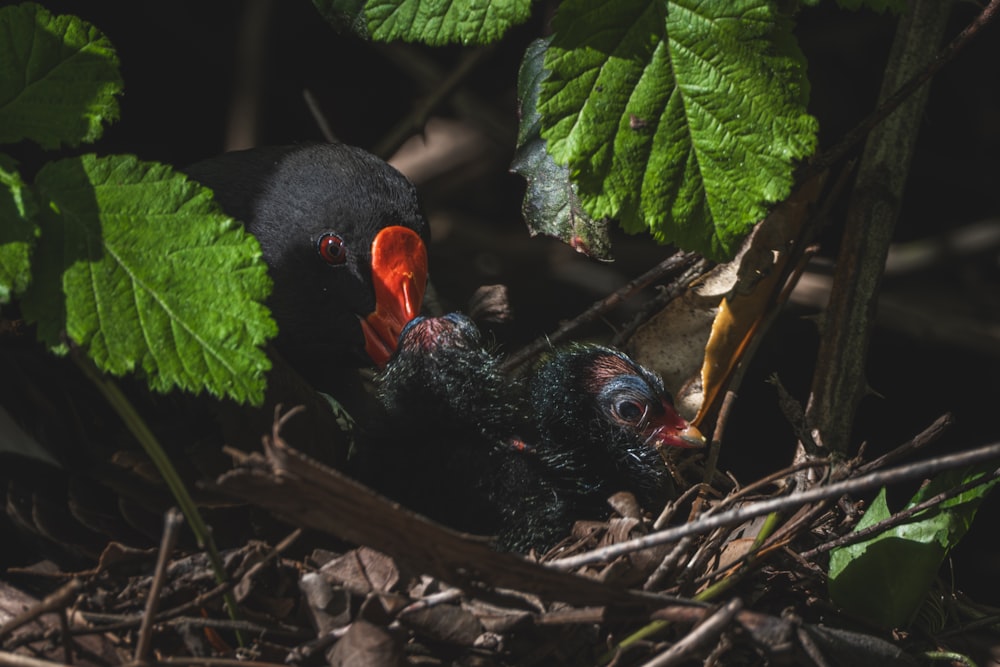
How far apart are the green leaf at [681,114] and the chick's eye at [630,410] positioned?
1.33 ft

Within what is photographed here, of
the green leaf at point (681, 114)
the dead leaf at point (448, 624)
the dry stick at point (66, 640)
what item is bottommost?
the dead leaf at point (448, 624)

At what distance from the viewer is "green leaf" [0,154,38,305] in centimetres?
140

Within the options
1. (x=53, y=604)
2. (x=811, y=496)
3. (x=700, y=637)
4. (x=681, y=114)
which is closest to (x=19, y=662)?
(x=53, y=604)

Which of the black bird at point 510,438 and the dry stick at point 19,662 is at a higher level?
the dry stick at point 19,662

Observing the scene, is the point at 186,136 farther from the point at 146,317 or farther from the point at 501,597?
the point at 501,597

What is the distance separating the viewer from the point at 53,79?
158 cm

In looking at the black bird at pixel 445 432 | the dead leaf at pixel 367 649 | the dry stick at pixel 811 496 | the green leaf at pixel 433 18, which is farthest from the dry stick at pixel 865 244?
the dead leaf at pixel 367 649

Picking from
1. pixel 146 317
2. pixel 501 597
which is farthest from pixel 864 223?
pixel 146 317

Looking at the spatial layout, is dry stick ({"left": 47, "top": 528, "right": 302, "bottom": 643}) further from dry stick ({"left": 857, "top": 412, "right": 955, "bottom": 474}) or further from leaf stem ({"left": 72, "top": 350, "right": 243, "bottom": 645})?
dry stick ({"left": 857, "top": 412, "right": 955, "bottom": 474})

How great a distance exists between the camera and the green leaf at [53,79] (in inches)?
60.9

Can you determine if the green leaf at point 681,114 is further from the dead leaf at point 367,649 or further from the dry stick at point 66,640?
the dry stick at point 66,640

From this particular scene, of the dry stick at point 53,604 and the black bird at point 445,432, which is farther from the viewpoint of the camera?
the black bird at point 445,432

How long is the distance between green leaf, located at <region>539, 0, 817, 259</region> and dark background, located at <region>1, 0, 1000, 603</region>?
1.24 metres

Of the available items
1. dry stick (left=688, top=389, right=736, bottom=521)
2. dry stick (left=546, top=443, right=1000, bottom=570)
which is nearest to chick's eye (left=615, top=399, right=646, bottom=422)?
dry stick (left=688, top=389, right=736, bottom=521)
